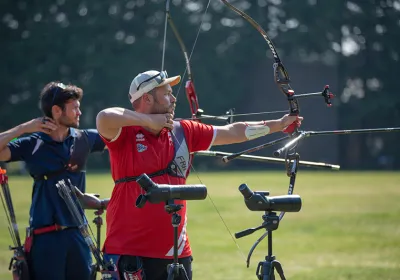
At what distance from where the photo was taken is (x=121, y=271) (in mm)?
4789

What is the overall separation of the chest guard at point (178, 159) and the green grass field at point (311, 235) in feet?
14.4

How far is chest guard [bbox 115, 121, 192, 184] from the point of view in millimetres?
4895

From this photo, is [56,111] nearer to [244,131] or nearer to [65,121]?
[65,121]

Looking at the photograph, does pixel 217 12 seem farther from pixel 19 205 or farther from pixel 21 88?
pixel 19 205

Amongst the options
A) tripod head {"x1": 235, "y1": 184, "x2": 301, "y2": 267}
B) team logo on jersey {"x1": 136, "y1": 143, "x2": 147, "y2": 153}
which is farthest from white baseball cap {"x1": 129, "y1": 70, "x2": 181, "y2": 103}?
tripod head {"x1": 235, "y1": 184, "x2": 301, "y2": 267}

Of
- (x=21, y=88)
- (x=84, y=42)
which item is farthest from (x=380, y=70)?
(x=21, y=88)

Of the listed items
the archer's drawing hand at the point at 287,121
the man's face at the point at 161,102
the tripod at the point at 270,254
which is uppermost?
the man's face at the point at 161,102

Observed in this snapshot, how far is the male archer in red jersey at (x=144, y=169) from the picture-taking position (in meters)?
4.81

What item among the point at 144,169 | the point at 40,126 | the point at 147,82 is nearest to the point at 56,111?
the point at 40,126

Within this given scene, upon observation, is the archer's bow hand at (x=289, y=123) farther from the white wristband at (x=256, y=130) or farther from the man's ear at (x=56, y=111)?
the man's ear at (x=56, y=111)

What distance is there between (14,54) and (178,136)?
141 feet

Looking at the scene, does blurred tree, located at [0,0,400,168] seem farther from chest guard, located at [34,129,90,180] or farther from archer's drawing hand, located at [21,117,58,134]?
archer's drawing hand, located at [21,117,58,134]

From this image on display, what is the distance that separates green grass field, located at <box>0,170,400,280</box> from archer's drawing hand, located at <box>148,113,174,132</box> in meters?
4.66

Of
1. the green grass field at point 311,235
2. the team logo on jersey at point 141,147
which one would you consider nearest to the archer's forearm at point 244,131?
the team logo on jersey at point 141,147
